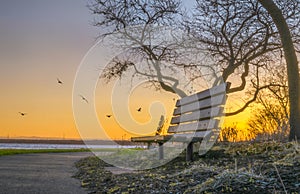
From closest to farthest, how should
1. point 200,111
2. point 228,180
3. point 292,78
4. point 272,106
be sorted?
point 228,180 < point 200,111 < point 292,78 < point 272,106

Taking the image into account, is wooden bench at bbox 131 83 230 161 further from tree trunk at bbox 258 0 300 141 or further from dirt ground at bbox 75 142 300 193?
tree trunk at bbox 258 0 300 141

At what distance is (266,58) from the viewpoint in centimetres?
1301

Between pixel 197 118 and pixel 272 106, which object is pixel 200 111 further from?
pixel 272 106

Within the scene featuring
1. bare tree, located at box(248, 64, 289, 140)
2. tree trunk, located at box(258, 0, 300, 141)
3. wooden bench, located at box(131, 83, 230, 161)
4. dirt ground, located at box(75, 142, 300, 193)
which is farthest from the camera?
bare tree, located at box(248, 64, 289, 140)

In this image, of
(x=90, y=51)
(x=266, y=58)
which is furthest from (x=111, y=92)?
(x=266, y=58)

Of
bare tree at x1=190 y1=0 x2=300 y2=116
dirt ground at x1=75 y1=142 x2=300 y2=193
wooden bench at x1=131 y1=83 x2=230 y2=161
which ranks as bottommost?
dirt ground at x1=75 y1=142 x2=300 y2=193

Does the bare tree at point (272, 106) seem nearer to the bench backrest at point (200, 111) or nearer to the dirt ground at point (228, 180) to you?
the bench backrest at point (200, 111)

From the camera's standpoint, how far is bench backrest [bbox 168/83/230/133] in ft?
24.5

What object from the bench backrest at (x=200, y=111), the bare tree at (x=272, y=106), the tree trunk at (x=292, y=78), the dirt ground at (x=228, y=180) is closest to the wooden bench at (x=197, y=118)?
the bench backrest at (x=200, y=111)

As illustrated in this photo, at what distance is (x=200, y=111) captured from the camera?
8211mm

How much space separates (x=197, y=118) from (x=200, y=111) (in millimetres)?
155

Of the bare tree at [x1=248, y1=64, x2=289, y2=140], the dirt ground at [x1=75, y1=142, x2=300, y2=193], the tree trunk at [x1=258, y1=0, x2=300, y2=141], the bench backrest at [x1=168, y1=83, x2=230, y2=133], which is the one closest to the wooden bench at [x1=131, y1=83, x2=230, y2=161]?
the bench backrest at [x1=168, y1=83, x2=230, y2=133]

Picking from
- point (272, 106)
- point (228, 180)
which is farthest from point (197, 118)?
point (272, 106)

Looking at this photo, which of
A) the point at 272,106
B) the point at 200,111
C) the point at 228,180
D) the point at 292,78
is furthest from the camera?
the point at 272,106
